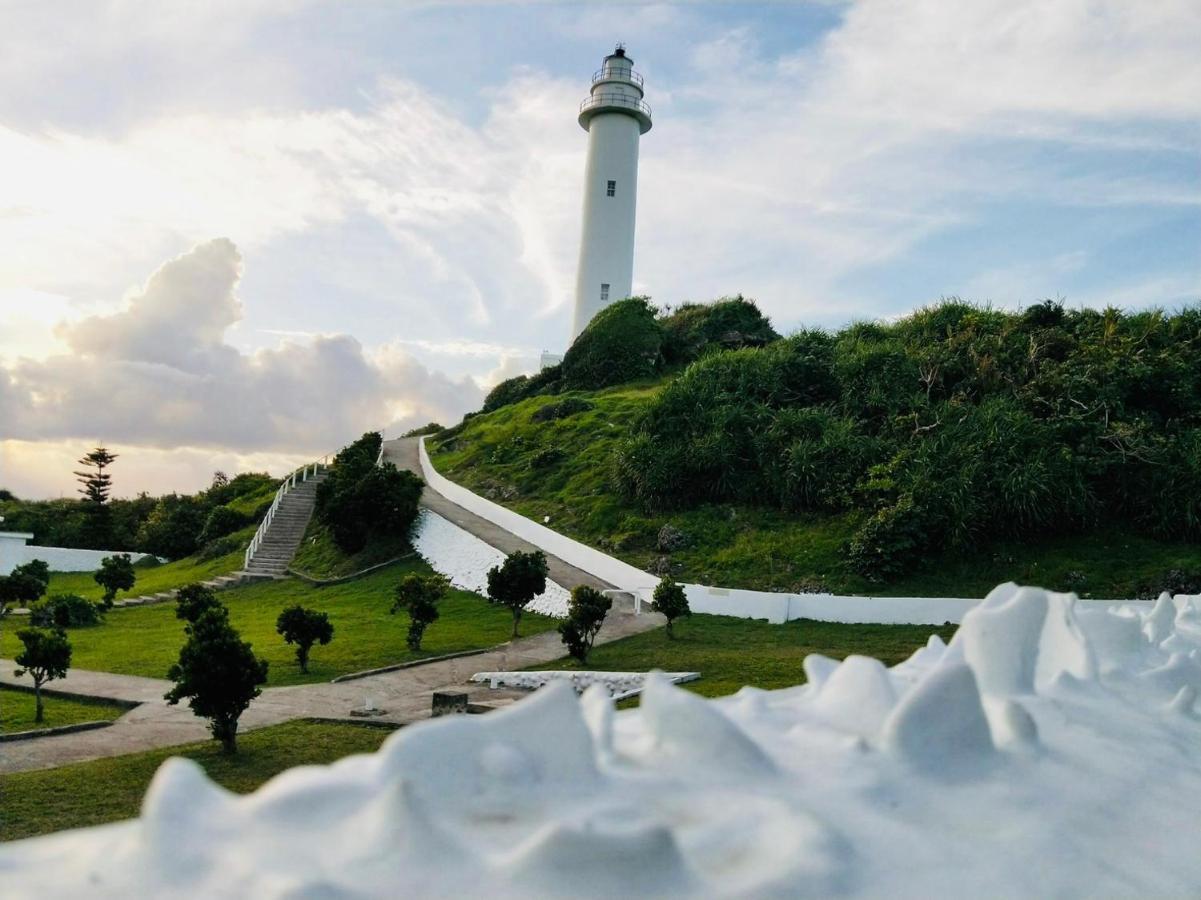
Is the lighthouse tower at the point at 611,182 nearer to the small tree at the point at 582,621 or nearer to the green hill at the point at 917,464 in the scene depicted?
the green hill at the point at 917,464

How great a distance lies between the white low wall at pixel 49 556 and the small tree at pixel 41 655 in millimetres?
17178

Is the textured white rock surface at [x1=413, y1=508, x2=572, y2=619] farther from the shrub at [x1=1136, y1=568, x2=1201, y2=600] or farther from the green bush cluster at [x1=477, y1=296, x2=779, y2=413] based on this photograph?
the green bush cluster at [x1=477, y1=296, x2=779, y2=413]

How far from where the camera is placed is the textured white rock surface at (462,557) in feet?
55.4

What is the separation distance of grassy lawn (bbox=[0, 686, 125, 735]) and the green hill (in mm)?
9546

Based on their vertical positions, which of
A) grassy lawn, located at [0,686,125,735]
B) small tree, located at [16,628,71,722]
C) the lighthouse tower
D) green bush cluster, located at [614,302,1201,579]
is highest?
the lighthouse tower

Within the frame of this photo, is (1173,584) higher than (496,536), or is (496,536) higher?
(496,536)

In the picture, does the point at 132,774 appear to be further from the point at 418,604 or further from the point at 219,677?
the point at 418,604

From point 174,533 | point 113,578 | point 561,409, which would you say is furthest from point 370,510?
point 174,533

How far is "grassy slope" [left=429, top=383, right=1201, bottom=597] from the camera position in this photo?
15305 millimetres

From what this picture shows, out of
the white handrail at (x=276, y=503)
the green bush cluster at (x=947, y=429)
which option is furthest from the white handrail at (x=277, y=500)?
the green bush cluster at (x=947, y=429)

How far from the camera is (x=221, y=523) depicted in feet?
96.2

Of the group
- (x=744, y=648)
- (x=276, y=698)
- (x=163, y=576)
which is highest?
(x=163, y=576)

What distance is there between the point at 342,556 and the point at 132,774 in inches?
616

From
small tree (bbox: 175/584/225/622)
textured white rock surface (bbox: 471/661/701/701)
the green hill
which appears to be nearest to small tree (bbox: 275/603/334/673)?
textured white rock surface (bbox: 471/661/701/701)
